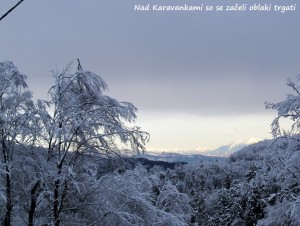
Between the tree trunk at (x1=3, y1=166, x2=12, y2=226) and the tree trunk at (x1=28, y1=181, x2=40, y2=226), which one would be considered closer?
the tree trunk at (x1=28, y1=181, x2=40, y2=226)

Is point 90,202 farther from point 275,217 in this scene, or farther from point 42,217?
point 275,217

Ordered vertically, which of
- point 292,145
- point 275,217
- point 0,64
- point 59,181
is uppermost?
point 0,64

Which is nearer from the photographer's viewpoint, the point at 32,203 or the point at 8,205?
the point at 32,203

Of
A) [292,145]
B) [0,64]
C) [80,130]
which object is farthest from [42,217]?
[292,145]

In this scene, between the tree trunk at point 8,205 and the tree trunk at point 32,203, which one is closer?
the tree trunk at point 32,203


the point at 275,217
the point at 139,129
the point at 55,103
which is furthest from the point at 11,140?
the point at 275,217

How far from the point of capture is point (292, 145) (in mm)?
9219

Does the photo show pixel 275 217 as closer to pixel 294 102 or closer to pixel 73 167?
pixel 294 102

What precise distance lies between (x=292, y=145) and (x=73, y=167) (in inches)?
169

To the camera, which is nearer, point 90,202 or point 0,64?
point 90,202

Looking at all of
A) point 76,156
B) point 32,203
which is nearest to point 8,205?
point 32,203

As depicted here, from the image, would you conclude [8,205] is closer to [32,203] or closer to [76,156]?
[32,203]

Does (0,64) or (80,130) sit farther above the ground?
(0,64)

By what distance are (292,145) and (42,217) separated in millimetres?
5130
